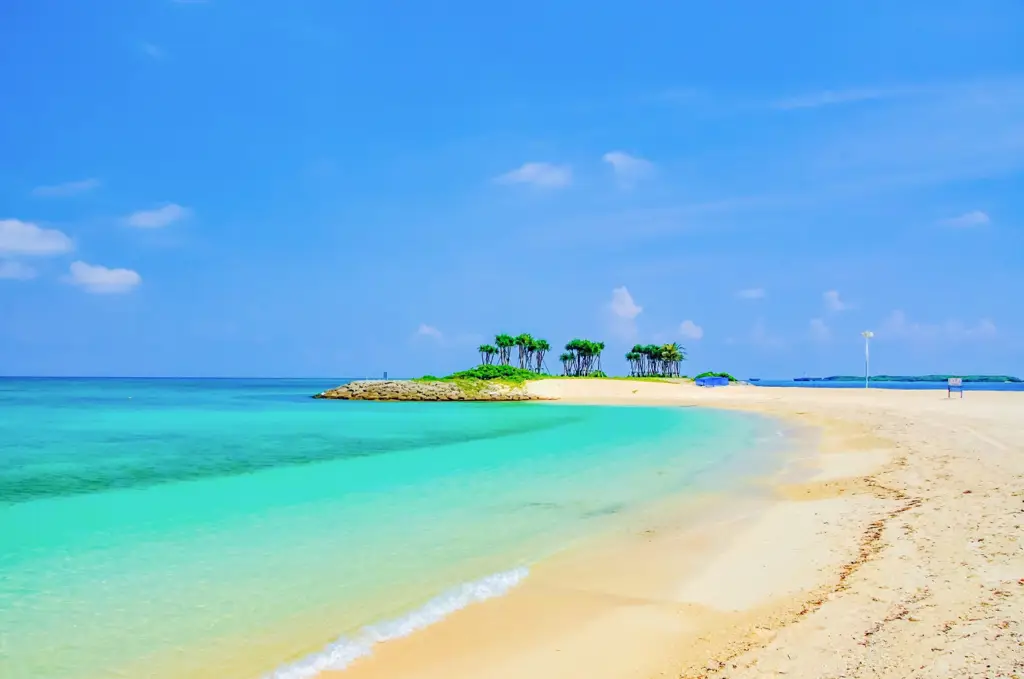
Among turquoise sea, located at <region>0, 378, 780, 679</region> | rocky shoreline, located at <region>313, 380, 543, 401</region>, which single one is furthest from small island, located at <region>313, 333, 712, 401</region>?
turquoise sea, located at <region>0, 378, 780, 679</region>

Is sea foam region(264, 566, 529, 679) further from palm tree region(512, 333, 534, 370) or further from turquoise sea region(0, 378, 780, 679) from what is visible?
palm tree region(512, 333, 534, 370)

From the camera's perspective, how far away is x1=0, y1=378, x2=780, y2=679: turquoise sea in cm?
597

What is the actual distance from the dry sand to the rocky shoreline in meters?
60.7

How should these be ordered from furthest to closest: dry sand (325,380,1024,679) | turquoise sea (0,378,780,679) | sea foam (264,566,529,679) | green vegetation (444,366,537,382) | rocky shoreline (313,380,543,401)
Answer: green vegetation (444,366,537,382) < rocky shoreline (313,380,543,401) < turquoise sea (0,378,780,679) < sea foam (264,566,529,679) < dry sand (325,380,1024,679)

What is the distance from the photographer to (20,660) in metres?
5.59

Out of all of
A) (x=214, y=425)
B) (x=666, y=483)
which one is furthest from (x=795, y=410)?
(x=214, y=425)

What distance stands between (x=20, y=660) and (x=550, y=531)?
22.0 feet

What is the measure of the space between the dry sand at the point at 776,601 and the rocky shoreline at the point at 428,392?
6075 cm

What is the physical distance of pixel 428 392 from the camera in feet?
234

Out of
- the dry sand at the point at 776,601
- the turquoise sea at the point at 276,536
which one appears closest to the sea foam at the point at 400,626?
the turquoise sea at the point at 276,536

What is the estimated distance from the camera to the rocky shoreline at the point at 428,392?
71125 mm

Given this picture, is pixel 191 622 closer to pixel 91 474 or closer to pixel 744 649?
pixel 744 649

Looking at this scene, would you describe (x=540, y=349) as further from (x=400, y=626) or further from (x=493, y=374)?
(x=400, y=626)

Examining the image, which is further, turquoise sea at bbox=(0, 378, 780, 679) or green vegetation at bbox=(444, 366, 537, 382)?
green vegetation at bbox=(444, 366, 537, 382)
